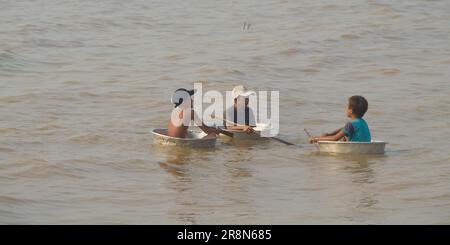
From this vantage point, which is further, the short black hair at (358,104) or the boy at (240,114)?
the boy at (240,114)

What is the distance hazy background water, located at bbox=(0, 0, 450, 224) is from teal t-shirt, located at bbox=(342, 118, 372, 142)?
30 centimetres

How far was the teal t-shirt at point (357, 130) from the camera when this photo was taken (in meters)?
12.3

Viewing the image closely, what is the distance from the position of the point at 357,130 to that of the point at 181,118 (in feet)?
7.85

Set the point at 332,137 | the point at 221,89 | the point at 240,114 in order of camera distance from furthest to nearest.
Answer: the point at 221,89 < the point at 240,114 < the point at 332,137

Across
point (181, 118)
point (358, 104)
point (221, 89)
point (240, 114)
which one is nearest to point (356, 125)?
point (358, 104)

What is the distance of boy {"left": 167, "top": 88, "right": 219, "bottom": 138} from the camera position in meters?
12.8

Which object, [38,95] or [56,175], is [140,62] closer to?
[38,95]

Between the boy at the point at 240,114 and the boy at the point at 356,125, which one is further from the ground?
the boy at the point at 240,114

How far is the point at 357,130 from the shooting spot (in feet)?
40.4

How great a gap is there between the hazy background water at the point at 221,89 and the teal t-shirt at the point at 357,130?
0.98 ft

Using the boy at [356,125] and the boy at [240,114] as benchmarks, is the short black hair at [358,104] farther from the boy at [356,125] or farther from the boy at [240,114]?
the boy at [240,114]

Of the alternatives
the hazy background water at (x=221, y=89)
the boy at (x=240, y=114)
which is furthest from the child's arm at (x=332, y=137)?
the boy at (x=240, y=114)

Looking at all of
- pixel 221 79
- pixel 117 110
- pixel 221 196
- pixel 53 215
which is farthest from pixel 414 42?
pixel 53 215

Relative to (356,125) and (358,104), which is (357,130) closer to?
(356,125)
